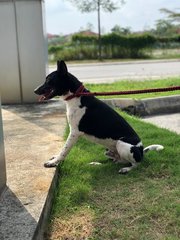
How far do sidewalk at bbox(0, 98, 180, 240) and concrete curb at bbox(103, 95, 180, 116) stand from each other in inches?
39.8

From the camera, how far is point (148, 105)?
30.7 feet

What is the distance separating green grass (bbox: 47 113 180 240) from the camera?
3381mm

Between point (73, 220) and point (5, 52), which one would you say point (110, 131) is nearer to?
point (73, 220)

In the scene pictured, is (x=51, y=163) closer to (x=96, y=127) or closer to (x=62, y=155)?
(x=62, y=155)

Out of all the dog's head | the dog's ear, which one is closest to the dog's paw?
the dog's head

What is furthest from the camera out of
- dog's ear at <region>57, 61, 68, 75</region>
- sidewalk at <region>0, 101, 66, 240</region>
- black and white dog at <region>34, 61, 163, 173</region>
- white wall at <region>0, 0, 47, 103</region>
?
white wall at <region>0, 0, 47, 103</region>

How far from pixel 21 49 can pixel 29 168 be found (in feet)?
16.7

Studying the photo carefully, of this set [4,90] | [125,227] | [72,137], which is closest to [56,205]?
[125,227]

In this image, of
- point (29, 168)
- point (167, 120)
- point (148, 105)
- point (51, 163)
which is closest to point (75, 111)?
point (51, 163)

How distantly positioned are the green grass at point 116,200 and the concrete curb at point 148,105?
3.86 meters

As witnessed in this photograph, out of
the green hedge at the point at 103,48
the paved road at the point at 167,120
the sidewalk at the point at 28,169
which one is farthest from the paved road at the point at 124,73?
the sidewalk at the point at 28,169

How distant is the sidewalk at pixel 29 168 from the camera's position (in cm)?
318

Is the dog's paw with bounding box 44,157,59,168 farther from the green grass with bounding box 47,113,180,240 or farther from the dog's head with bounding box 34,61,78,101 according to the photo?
the dog's head with bounding box 34,61,78,101

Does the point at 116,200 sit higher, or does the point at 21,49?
the point at 21,49
